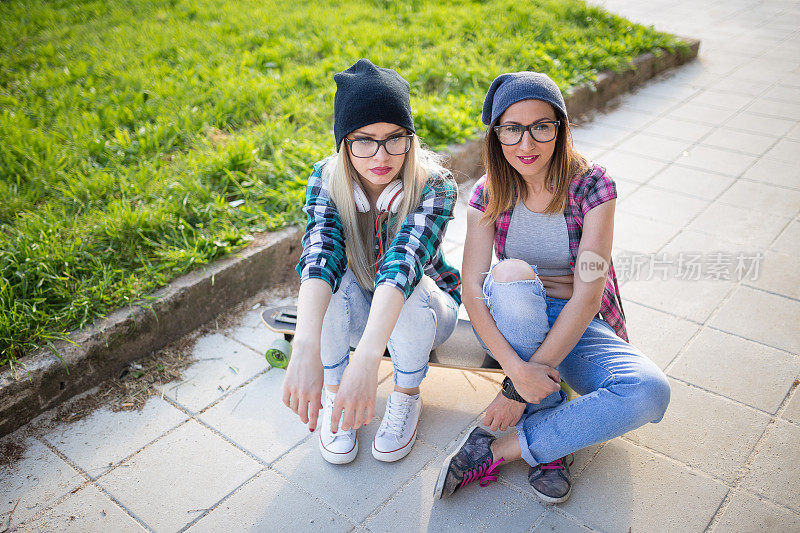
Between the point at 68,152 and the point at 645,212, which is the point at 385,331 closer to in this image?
the point at 645,212

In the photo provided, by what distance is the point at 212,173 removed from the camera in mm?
3404

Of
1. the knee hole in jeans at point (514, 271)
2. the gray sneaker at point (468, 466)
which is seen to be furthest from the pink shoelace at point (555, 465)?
the knee hole in jeans at point (514, 271)

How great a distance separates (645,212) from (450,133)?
1.29 meters

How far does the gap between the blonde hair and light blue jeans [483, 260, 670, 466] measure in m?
0.38

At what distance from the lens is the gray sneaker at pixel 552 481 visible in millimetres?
1872

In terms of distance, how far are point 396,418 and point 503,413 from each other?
37cm

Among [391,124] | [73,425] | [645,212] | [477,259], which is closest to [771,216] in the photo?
[645,212]

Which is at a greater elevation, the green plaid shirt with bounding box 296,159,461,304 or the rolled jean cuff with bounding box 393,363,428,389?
the green plaid shirt with bounding box 296,159,461,304

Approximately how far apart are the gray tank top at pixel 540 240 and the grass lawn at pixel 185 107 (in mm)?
1419

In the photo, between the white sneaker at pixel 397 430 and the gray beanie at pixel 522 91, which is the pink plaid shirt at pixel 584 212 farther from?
the white sneaker at pixel 397 430

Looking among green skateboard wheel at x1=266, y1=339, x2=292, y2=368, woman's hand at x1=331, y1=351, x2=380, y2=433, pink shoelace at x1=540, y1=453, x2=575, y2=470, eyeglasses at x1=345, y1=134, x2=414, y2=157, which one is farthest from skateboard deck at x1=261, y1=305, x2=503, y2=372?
eyeglasses at x1=345, y1=134, x2=414, y2=157

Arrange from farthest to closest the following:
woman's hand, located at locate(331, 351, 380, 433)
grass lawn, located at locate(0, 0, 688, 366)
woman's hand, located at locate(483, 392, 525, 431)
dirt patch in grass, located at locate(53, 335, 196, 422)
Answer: grass lawn, located at locate(0, 0, 688, 366) < dirt patch in grass, located at locate(53, 335, 196, 422) < woman's hand, located at locate(483, 392, 525, 431) < woman's hand, located at locate(331, 351, 380, 433)

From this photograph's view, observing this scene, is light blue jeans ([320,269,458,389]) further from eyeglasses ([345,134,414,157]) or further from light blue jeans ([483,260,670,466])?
eyeglasses ([345,134,414,157])

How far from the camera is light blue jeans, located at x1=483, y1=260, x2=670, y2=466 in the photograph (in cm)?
178
